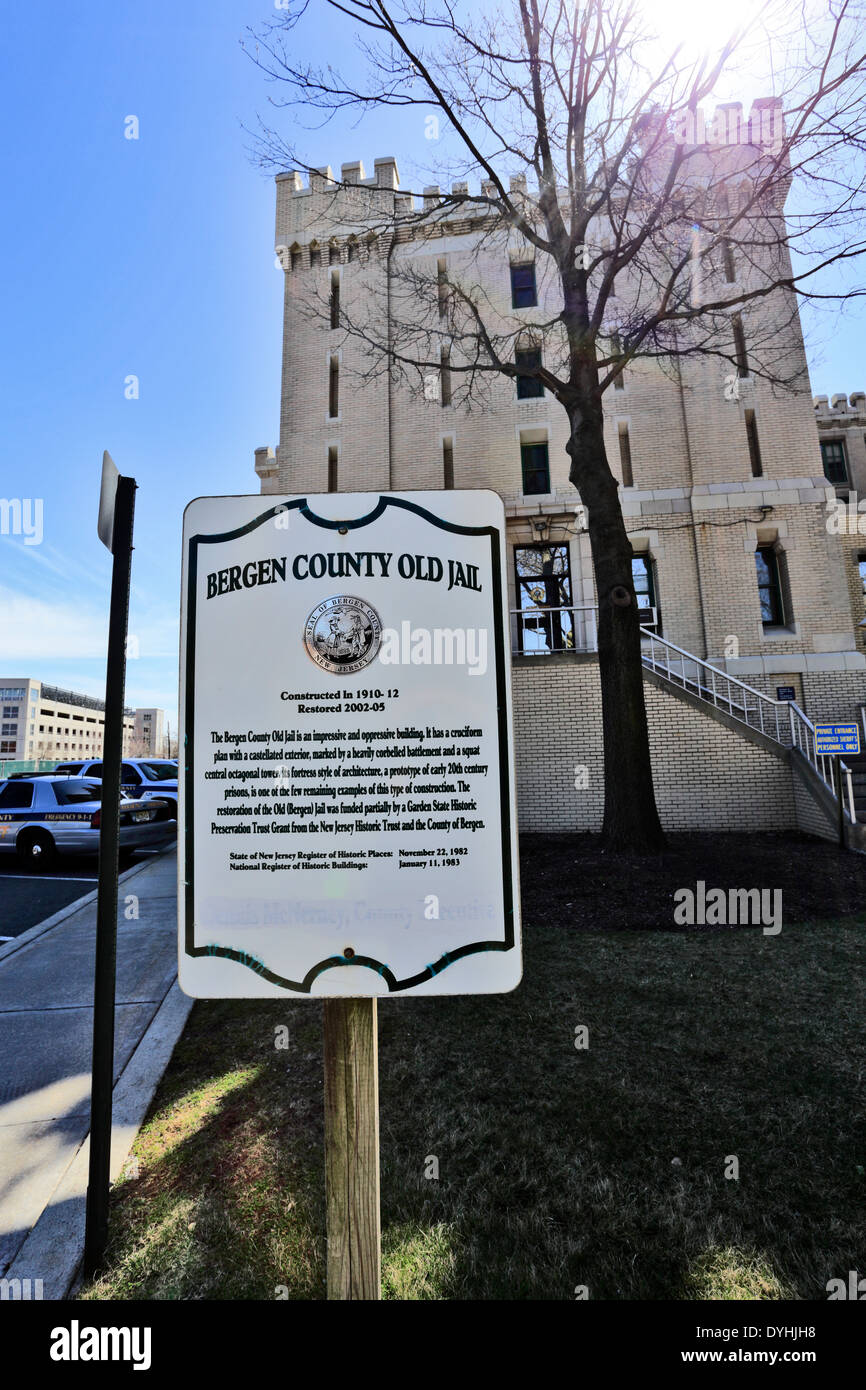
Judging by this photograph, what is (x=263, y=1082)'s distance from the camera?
3.60 metres

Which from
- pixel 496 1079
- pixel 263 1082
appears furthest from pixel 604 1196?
pixel 263 1082

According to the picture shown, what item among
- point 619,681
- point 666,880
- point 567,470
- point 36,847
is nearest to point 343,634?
point 666,880

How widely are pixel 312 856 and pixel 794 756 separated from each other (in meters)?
11.8

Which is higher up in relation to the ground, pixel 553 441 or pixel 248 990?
pixel 553 441

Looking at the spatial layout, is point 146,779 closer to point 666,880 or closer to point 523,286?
point 666,880

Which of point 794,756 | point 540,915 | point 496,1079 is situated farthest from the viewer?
point 794,756

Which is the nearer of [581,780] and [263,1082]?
[263,1082]

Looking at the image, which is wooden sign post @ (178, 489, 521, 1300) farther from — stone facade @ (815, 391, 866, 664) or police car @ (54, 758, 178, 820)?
stone facade @ (815, 391, 866, 664)

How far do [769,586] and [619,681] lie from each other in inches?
381

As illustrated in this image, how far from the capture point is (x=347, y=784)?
1.69 m

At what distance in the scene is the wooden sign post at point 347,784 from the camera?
1628 mm

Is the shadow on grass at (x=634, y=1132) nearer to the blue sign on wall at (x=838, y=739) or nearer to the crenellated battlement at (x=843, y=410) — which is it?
the blue sign on wall at (x=838, y=739)

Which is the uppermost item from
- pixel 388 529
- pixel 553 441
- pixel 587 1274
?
pixel 553 441
